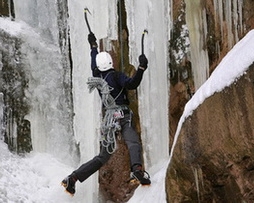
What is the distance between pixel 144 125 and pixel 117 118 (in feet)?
2.44

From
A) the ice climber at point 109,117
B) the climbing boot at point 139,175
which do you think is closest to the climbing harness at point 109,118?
the ice climber at point 109,117

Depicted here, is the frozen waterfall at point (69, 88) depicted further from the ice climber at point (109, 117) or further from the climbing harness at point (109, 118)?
the climbing harness at point (109, 118)

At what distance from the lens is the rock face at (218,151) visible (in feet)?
17.0

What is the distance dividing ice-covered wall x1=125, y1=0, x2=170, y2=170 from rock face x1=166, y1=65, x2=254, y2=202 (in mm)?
1736

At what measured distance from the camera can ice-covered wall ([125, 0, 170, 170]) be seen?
25.3 ft

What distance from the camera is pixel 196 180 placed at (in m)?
5.73

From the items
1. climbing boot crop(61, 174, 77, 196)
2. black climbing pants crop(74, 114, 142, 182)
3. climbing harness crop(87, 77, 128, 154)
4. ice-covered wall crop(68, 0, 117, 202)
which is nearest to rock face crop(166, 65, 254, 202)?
black climbing pants crop(74, 114, 142, 182)

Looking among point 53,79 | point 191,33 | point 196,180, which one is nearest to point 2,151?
point 53,79

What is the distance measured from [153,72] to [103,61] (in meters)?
0.91

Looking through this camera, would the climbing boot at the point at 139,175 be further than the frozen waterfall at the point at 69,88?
No

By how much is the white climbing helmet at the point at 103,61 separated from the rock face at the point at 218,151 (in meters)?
1.84

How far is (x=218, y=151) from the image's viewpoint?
5.43m

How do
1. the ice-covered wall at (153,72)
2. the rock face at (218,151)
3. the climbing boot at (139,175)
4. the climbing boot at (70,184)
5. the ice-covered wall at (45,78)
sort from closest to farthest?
the rock face at (218,151), the climbing boot at (139,175), the climbing boot at (70,184), the ice-covered wall at (153,72), the ice-covered wall at (45,78)

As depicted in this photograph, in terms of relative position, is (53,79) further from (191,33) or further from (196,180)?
(196,180)
